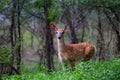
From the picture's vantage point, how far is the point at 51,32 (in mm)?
17672

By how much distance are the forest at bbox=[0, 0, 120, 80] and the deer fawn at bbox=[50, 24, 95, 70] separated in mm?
202

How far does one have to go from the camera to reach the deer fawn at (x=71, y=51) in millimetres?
14141

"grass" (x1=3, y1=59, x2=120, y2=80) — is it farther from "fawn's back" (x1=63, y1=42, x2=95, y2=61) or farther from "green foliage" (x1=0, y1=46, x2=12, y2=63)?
"fawn's back" (x1=63, y1=42, x2=95, y2=61)

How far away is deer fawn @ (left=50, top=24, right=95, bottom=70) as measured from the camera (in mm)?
14141

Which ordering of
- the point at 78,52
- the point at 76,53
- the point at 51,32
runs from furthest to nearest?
the point at 51,32
the point at 78,52
the point at 76,53

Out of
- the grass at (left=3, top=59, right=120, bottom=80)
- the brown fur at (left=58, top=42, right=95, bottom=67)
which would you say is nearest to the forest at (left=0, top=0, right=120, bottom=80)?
the grass at (left=3, top=59, right=120, bottom=80)

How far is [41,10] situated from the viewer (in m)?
16.3

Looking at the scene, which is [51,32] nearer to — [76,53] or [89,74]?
[76,53]

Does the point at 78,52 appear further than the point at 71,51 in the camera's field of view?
Yes

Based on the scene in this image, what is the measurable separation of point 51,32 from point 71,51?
3.34m

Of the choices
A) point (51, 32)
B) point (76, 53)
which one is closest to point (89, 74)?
point (76, 53)

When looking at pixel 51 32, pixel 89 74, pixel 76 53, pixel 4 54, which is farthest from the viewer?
pixel 51 32

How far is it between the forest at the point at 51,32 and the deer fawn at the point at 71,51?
0.66 ft

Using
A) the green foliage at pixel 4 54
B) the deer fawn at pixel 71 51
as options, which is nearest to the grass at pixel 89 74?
the green foliage at pixel 4 54
